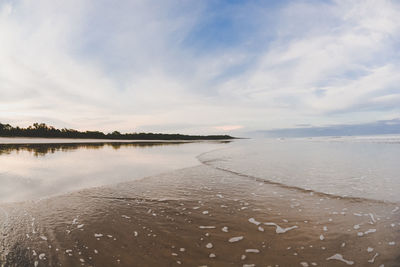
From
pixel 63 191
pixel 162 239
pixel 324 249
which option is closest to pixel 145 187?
pixel 63 191

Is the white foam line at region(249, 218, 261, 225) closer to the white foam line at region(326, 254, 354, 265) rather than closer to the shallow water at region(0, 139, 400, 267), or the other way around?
the shallow water at region(0, 139, 400, 267)

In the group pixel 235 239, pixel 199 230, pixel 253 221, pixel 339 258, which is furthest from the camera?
pixel 253 221

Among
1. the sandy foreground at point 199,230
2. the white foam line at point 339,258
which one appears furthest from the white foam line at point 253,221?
the white foam line at point 339,258

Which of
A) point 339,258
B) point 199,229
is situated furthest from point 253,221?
point 339,258

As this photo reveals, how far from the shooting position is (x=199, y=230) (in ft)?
15.5

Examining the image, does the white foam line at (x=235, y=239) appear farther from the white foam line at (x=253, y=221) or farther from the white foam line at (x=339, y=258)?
the white foam line at (x=339, y=258)

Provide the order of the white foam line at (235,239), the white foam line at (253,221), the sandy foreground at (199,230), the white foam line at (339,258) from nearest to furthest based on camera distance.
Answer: the white foam line at (339,258), the sandy foreground at (199,230), the white foam line at (235,239), the white foam line at (253,221)

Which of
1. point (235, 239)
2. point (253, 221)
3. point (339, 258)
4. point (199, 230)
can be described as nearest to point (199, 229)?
point (199, 230)

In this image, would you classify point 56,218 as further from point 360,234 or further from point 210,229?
point 360,234

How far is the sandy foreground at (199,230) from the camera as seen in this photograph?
3.64 meters

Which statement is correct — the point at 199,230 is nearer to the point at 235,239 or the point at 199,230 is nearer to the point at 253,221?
the point at 235,239

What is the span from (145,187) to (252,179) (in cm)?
480

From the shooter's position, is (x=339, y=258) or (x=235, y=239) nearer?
(x=339, y=258)

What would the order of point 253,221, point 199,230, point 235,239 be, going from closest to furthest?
point 235,239
point 199,230
point 253,221
